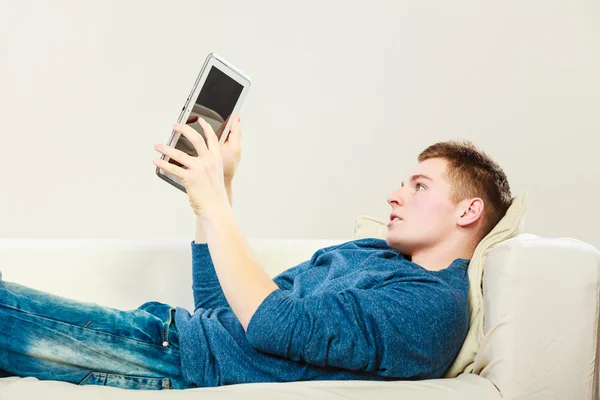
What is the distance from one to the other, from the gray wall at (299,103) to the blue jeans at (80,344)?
1470 mm

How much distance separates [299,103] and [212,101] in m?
1.37

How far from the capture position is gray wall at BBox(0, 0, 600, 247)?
2.85 meters

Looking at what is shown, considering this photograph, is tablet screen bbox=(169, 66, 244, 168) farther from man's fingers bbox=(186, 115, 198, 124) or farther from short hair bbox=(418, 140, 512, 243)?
short hair bbox=(418, 140, 512, 243)

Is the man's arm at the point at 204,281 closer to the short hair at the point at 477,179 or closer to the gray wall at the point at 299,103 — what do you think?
the short hair at the point at 477,179

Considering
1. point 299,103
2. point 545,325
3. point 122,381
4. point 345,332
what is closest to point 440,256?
point 545,325

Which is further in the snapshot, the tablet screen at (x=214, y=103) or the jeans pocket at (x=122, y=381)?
the tablet screen at (x=214, y=103)

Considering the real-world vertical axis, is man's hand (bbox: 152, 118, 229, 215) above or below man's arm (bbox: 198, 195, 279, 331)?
above

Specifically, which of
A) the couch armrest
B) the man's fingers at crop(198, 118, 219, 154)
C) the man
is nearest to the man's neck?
the man

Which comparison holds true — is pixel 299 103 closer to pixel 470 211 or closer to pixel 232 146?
pixel 232 146

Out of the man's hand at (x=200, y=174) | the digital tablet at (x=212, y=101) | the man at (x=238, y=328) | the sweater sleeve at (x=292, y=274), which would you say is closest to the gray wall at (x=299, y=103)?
the sweater sleeve at (x=292, y=274)

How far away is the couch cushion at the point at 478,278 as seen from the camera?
4.93 feet

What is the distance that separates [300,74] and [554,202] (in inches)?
45.7

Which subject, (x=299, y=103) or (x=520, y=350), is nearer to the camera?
(x=520, y=350)

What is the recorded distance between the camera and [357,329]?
1.32 meters
